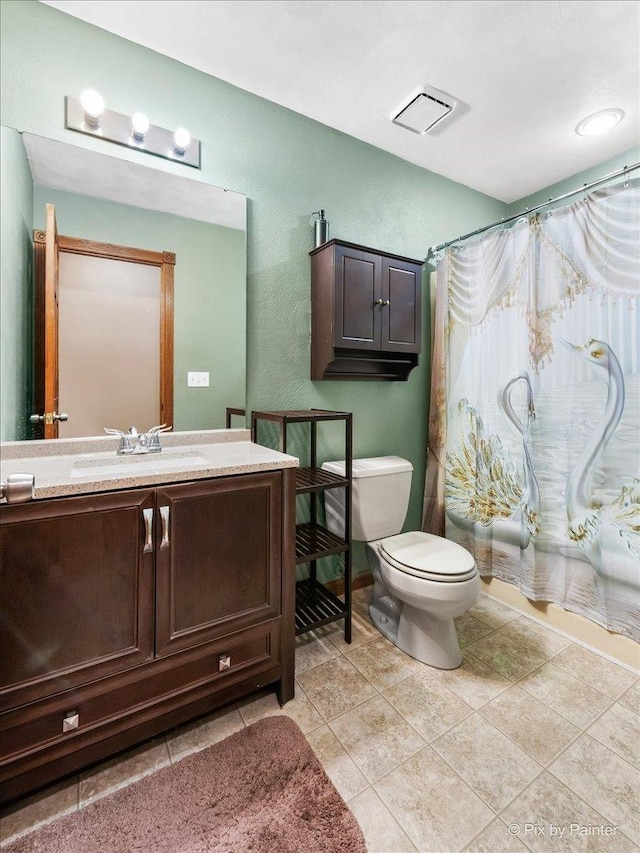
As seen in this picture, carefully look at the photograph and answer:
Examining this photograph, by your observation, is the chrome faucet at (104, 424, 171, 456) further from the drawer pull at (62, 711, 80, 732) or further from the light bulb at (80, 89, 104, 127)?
the light bulb at (80, 89, 104, 127)

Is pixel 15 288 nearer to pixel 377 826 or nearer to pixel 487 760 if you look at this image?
pixel 377 826

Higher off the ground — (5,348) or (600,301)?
(600,301)

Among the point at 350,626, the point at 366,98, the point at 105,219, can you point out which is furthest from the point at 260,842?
the point at 366,98

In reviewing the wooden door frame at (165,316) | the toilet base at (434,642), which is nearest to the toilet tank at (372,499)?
the toilet base at (434,642)

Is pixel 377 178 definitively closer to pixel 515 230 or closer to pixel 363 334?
pixel 515 230

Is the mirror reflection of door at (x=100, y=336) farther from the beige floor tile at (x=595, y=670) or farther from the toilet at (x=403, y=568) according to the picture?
the beige floor tile at (x=595, y=670)

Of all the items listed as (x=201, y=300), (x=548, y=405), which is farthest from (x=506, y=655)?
(x=201, y=300)

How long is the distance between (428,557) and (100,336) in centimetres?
167

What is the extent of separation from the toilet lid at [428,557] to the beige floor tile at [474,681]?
0.42m

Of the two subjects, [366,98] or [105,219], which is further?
[366,98]

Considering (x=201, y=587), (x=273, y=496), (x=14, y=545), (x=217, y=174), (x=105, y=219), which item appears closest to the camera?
(x=14, y=545)

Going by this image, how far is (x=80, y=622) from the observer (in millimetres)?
1098

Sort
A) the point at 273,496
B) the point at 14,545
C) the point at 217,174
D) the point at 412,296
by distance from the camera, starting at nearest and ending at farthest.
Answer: the point at 14,545
the point at 273,496
the point at 217,174
the point at 412,296

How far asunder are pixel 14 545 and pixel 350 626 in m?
1.41
